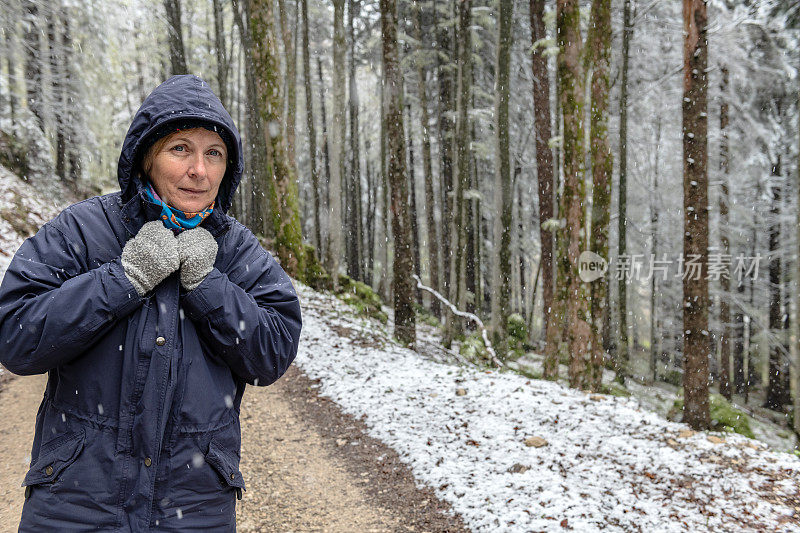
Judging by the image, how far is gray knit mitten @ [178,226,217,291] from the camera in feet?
6.05

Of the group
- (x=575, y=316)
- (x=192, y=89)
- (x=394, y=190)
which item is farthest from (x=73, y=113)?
(x=192, y=89)

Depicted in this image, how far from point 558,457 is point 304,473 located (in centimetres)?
298

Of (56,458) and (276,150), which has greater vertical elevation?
(276,150)

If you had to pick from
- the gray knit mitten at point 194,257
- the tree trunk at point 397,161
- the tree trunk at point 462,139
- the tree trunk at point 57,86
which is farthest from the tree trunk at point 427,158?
the gray knit mitten at point 194,257

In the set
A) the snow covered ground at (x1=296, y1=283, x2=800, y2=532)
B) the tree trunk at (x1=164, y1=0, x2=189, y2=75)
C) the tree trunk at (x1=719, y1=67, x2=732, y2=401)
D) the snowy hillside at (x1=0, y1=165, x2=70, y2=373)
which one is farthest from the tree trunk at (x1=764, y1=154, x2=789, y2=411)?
the snowy hillside at (x1=0, y1=165, x2=70, y2=373)

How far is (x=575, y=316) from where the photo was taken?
930 cm

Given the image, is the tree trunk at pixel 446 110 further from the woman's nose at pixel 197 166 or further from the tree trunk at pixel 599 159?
the woman's nose at pixel 197 166

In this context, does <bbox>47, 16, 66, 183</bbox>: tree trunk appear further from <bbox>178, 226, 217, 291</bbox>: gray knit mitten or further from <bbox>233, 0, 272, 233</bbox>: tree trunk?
<bbox>178, 226, 217, 291</bbox>: gray knit mitten

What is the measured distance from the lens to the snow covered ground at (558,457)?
4961 millimetres

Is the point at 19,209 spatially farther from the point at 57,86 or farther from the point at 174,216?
the point at 174,216

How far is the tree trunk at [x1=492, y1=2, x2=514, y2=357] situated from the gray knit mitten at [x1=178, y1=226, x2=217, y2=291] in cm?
1102

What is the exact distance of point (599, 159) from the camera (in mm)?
9359

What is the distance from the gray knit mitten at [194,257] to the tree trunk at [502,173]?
11016mm

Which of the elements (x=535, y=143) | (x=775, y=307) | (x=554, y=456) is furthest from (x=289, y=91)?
(x=775, y=307)
